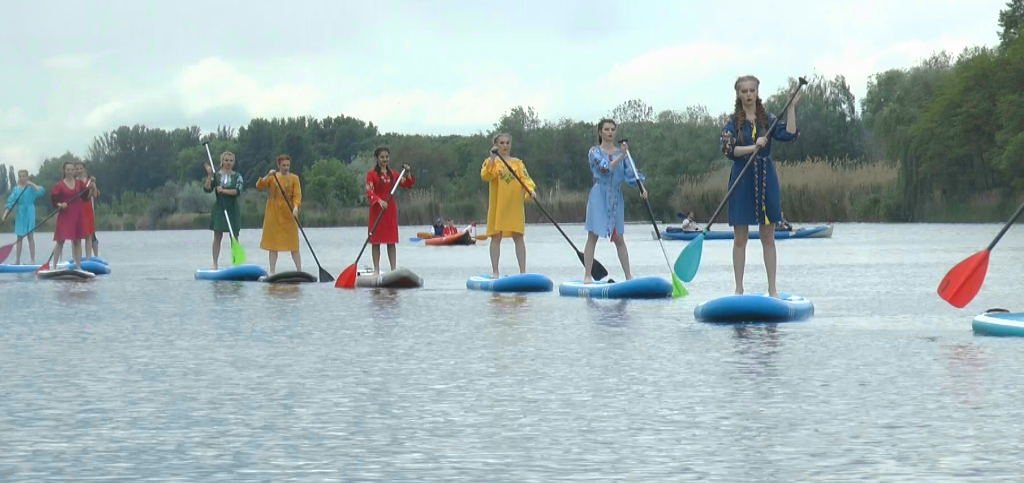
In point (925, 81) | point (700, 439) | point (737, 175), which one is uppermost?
point (925, 81)

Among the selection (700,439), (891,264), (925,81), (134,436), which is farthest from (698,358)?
(925,81)

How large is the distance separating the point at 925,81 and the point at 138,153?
313 feet

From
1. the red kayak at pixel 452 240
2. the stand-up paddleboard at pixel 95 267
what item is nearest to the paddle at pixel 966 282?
the stand-up paddleboard at pixel 95 267

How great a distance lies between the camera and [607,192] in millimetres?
17562

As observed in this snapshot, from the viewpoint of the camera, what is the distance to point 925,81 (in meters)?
74.8

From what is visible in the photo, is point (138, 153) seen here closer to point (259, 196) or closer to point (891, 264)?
point (259, 196)

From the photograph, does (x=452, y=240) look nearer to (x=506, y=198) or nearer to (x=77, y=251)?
(x=77, y=251)

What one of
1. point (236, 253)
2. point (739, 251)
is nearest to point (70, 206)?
point (236, 253)

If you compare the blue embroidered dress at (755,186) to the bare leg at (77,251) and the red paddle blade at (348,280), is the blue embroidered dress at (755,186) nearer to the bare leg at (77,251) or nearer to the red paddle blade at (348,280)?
the red paddle blade at (348,280)

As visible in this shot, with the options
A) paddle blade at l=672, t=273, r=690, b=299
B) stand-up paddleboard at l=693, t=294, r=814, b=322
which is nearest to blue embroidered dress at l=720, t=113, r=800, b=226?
stand-up paddleboard at l=693, t=294, r=814, b=322

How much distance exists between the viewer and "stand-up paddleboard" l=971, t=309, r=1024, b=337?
38.6 ft

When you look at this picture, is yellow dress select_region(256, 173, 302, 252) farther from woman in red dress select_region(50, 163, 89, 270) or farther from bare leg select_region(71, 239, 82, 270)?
bare leg select_region(71, 239, 82, 270)

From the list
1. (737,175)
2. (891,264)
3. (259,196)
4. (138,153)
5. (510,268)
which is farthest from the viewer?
(138,153)

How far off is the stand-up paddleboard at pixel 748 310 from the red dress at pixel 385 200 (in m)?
7.42
